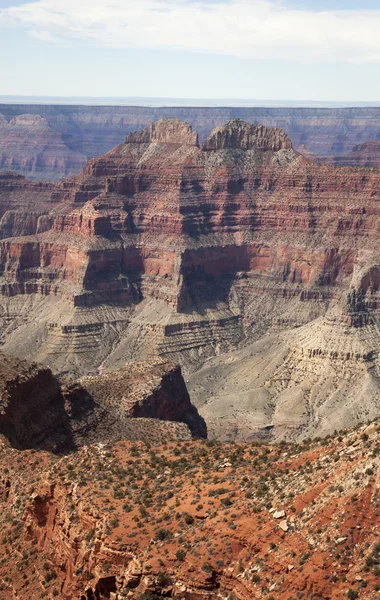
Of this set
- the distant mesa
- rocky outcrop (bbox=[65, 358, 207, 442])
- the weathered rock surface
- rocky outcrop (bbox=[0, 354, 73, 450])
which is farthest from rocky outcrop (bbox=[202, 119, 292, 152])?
rocky outcrop (bbox=[0, 354, 73, 450])

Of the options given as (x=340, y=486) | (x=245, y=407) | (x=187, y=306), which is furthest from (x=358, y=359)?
(x=340, y=486)

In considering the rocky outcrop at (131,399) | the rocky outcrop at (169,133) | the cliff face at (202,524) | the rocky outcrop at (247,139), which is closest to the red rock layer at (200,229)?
the rocky outcrop at (247,139)

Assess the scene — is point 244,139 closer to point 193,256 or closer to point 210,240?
point 210,240

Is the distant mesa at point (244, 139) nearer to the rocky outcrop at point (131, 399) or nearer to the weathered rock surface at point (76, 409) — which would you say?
the rocky outcrop at point (131, 399)

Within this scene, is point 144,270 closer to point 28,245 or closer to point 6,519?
point 28,245

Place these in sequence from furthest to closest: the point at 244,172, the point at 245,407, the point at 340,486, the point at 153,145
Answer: the point at 153,145, the point at 244,172, the point at 245,407, the point at 340,486

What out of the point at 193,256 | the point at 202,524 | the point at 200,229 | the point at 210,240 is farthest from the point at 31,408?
the point at 200,229
